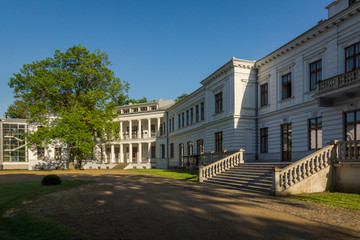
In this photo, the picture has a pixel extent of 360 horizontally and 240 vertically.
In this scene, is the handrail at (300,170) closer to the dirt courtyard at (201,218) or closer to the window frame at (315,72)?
the dirt courtyard at (201,218)

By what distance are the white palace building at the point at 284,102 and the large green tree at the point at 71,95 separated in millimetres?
11728

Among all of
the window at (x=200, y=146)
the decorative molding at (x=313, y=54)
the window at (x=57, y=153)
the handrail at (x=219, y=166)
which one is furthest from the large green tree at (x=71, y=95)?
the decorative molding at (x=313, y=54)

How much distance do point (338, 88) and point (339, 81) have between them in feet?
1.59

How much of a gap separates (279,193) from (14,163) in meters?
50.8

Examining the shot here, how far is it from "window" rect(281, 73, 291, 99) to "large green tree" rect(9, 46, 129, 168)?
26.2 meters

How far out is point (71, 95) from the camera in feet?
131

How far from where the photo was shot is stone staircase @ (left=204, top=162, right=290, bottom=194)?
47.2ft

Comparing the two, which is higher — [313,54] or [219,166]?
[313,54]

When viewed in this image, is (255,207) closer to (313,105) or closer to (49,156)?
(313,105)

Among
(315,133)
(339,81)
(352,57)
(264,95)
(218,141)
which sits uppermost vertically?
(352,57)

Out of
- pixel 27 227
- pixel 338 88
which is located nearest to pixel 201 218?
pixel 27 227

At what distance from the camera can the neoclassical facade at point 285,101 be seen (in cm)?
1644

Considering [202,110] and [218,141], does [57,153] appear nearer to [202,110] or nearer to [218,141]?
[202,110]

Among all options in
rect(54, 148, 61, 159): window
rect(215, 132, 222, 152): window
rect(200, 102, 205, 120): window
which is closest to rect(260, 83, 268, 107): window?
rect(215, 132, 222, 152): window
